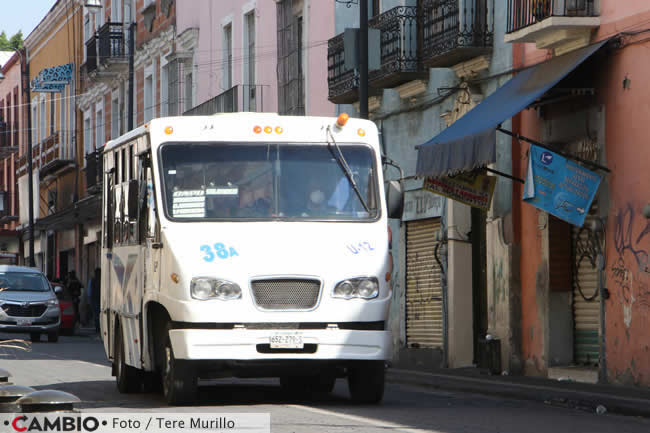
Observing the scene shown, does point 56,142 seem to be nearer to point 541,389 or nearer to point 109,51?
point 109,51

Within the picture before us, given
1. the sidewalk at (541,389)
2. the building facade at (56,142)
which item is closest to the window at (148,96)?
the building facade at (56,142)

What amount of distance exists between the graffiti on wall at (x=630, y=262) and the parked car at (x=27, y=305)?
1811cm

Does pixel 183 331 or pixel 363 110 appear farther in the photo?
pixel 363 110

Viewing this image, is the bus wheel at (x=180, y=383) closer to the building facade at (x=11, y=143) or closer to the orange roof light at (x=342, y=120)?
the orange roof light at (x=342, y=120)

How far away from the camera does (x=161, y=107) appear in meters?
42.2

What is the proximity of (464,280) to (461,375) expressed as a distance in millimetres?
2897

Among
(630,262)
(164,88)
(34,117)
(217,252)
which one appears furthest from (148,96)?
(217,252)

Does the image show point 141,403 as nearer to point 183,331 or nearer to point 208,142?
point 183,331

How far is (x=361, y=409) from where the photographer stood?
45.8 feet

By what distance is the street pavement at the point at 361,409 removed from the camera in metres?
12.3

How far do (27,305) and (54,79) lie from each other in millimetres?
21257

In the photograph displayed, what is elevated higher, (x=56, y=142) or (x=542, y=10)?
(x=56, y=142)

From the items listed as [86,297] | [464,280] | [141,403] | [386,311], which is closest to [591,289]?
[464,280]

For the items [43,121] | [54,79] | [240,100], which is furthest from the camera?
[43,121]
